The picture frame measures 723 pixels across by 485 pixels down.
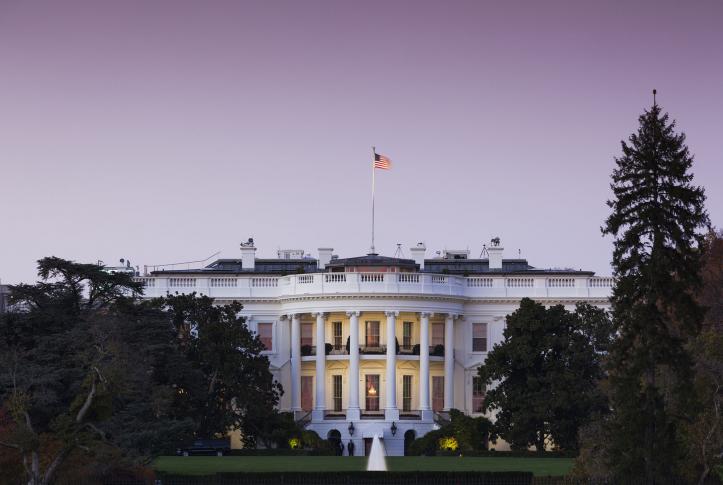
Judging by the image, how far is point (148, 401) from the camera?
7369 centimetres

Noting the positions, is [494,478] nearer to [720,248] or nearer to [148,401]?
[148,401]

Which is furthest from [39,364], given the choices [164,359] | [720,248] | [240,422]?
[720,248]

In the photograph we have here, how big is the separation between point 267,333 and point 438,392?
11228mm

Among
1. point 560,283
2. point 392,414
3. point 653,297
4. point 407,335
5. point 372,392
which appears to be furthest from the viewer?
point 560,283

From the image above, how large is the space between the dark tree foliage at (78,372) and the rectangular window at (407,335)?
1390 inches

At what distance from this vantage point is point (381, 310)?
4353 inches

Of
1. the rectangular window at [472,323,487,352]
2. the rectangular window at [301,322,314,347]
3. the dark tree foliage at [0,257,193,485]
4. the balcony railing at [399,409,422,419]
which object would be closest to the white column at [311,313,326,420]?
Answer: the rectangular window at [301,322,314,347]

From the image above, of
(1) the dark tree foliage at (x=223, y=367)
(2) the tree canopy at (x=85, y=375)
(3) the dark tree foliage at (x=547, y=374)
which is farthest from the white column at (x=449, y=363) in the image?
(2) the tree canopy at (x=85, y=375)

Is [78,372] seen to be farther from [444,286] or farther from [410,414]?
[444,286]

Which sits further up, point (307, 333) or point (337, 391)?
point (307, 333)

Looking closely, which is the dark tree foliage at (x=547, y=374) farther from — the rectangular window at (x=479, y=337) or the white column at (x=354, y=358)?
the rectangular window at (x=479, y=337)

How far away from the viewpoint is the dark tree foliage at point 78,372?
66000mm

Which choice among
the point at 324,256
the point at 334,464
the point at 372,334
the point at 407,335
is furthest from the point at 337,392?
the point at 334,464

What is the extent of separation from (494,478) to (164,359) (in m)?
18.9
